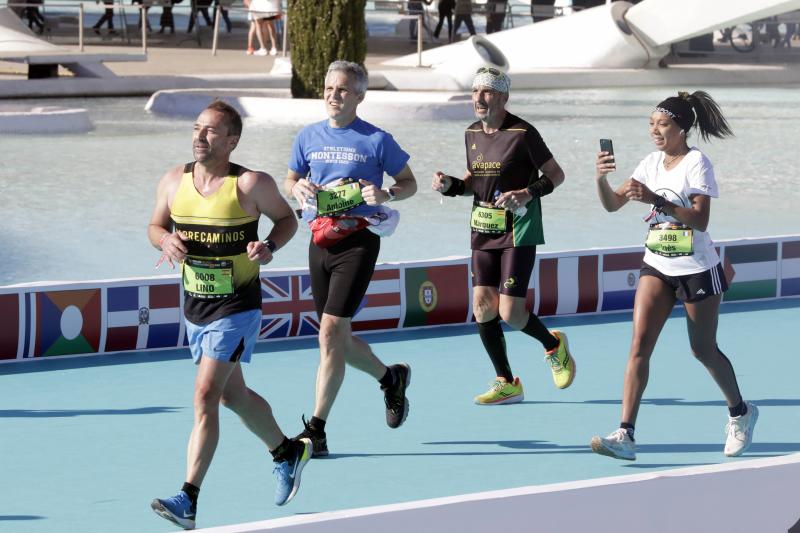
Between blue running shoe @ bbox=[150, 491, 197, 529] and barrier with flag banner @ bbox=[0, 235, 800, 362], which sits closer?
blue running shoe @ bbox=[150, 491, 197, 529]

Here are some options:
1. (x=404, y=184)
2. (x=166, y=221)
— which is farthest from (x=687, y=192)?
(x=166, y=221)

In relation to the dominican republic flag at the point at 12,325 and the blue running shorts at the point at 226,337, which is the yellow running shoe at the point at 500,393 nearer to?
Answer: the blue running shorts at the point at 226,337

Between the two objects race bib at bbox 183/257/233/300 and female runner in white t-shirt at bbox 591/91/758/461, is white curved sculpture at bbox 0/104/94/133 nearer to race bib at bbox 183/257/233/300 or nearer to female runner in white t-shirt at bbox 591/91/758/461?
female runner in white t-shirt at bbox 591/91/758/461

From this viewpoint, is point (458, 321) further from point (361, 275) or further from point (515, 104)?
point (515, 104)

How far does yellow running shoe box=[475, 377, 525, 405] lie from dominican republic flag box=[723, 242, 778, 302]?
11.1 feet

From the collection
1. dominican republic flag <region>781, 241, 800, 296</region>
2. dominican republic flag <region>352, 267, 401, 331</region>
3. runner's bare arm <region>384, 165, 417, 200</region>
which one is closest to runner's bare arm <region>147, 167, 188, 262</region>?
runner's bare arm <region>384, 165, 417, 200</region>

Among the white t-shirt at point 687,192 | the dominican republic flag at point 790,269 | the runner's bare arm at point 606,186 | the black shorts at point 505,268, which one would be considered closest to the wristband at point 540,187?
the black shorts at point 505,268

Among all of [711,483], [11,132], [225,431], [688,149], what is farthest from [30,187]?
[711,483]

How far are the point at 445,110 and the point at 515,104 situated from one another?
329cm

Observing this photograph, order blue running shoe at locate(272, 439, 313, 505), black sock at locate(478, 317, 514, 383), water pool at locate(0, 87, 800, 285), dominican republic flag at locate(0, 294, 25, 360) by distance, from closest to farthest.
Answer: blue running shoe at locate(272, 439, 313, 505)
black sock at locate(478, 317, 514, 383)
dominican republic flag at locate(0, 294, 25, 360)
water pool at locate(0, 87, 800, 285)

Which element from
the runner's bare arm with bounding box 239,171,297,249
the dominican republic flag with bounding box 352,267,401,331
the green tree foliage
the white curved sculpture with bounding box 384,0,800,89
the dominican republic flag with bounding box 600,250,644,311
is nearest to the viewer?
the runner's bare arm with bounding box 239,171,297,249

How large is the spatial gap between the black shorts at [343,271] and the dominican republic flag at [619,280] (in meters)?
3.82

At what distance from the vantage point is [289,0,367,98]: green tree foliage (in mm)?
23531

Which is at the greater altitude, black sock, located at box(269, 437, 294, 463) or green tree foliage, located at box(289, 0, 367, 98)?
green tree foliage, located at box(289, 0, 367, 98)
